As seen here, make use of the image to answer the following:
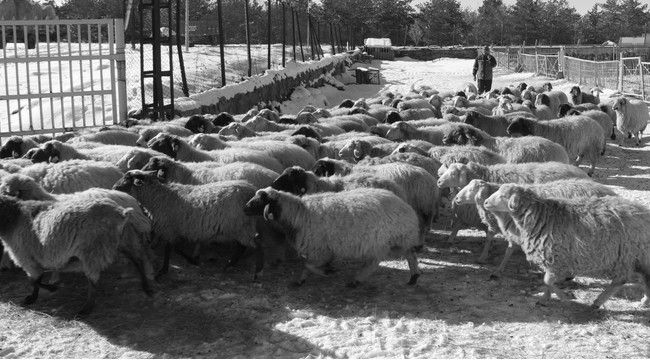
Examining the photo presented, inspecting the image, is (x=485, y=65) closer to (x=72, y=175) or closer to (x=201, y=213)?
(x=72, y=175)

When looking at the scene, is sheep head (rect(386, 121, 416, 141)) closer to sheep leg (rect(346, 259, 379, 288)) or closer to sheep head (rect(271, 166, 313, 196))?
sheep head (rect(271, 166, 313, 196))

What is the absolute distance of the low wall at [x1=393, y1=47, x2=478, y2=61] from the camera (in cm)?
6675

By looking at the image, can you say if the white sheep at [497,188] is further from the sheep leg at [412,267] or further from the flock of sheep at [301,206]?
the sheep leg at [412,267]

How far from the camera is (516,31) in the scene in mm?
99625

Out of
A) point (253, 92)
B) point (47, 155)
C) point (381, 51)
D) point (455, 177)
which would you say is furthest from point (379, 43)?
point (455, 177)

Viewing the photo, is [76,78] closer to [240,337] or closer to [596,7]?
[240,337]

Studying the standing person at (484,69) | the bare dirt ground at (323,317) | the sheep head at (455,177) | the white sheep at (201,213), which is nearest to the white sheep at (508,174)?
the sheep head at (455,177)

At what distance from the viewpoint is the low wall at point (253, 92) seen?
1614 centimetres

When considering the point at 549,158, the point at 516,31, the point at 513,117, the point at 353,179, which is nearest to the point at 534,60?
the point at 513,117

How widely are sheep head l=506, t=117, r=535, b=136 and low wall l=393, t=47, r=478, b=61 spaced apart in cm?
5523

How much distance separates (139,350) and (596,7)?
434ft

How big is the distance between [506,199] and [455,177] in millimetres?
1511

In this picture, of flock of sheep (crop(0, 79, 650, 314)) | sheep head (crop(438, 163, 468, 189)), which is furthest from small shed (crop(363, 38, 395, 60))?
sheep head (crop(438, 163, 468, 189))

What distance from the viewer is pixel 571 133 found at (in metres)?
11.9
